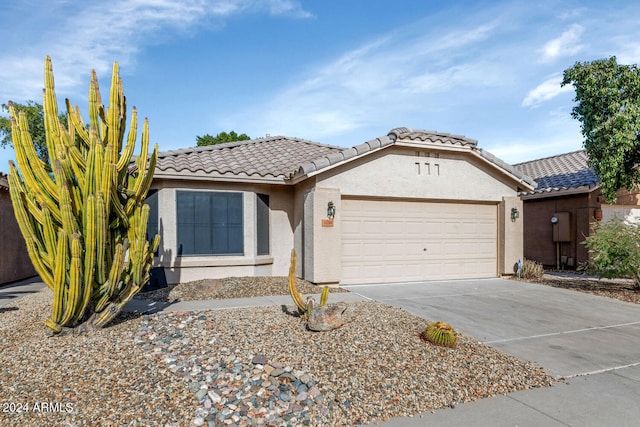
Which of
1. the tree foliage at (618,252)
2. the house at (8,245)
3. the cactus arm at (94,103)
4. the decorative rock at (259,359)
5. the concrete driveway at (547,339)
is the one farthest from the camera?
the house at (8,245)

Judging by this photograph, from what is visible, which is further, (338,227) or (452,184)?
(452,184)

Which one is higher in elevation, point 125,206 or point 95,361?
point 125,206

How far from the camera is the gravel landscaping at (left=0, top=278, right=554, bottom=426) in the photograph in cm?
363

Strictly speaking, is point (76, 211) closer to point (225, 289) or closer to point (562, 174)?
point (225, 289)

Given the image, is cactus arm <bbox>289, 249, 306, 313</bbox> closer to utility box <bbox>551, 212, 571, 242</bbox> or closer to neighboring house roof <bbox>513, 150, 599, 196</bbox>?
neighboring house roof <bbox>513, 150, 599, 196</bbox>

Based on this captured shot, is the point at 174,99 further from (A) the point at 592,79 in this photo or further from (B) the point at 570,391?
(A) the point at 592,79

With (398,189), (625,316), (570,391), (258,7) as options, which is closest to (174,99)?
(258,7)

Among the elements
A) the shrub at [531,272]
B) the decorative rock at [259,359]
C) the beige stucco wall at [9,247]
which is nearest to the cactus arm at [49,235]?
the decorative rock at [259,359]

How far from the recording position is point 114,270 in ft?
18.0

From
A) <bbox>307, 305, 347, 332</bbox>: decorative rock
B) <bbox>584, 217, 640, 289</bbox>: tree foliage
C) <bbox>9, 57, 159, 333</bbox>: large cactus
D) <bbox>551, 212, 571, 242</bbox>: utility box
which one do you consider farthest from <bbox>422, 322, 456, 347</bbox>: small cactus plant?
<bbox>551, 212, 571, 242</bbox>: utility box

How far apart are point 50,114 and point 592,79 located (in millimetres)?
13962

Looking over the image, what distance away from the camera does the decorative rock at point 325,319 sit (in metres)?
5.60

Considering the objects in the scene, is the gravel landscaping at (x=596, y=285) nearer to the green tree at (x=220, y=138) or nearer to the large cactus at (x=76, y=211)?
the large cactus at (x=76, y=211)

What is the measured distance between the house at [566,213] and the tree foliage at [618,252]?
2.89 m
